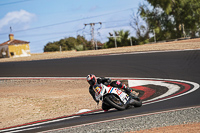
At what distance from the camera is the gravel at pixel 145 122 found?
688cm

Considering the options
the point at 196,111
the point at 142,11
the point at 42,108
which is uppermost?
the point at 142,11

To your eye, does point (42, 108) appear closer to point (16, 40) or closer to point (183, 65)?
point (183, 65)

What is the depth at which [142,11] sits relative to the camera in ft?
200

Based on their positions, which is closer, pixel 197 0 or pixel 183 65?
pixel 183 65

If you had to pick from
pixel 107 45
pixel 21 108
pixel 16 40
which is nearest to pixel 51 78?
pixel 21 108

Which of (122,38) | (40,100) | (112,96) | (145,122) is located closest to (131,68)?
(40,100)

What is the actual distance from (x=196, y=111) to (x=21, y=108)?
8.63 m

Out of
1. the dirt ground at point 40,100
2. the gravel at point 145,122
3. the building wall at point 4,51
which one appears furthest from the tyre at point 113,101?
the building wall at point 4,51

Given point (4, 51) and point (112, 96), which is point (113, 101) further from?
point (4, 51)

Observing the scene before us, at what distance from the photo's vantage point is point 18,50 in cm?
6388

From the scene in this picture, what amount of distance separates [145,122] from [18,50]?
5995 centimetres

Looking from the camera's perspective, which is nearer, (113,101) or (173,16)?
(113,101)

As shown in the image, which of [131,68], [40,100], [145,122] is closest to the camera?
[145,122]

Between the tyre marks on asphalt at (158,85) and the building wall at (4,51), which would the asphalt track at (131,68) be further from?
the building wall at (4,51)
